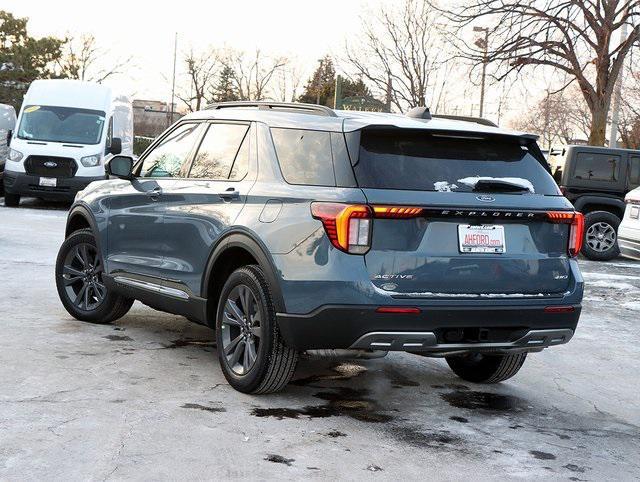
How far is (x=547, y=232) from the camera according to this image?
17.8 feet

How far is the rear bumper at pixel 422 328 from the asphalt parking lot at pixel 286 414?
17.9 inches

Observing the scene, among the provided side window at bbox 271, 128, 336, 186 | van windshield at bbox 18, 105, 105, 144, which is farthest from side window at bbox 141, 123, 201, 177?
van windshield at bbox 18, 105, 105, 144

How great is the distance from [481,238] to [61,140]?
1587 centimetres

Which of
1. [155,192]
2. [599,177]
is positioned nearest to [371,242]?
[155,192]

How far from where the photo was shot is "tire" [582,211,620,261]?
16938 mm

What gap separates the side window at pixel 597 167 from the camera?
1733 cm

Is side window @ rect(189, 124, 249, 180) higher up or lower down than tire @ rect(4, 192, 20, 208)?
higher up

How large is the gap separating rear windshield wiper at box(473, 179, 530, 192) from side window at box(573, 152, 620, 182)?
1247 cm

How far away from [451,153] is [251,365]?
1.67 m

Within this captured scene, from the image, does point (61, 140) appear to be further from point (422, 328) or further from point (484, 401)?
point (422, 328)

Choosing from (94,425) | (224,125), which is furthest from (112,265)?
(94,425)

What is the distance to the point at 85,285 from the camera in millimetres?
7707

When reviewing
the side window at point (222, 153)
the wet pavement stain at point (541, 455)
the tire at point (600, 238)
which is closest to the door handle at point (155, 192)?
the side window at point (222, 153)

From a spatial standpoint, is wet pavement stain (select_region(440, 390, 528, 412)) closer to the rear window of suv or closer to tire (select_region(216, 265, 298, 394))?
tire (select_region(216, 265, 298, 394))
